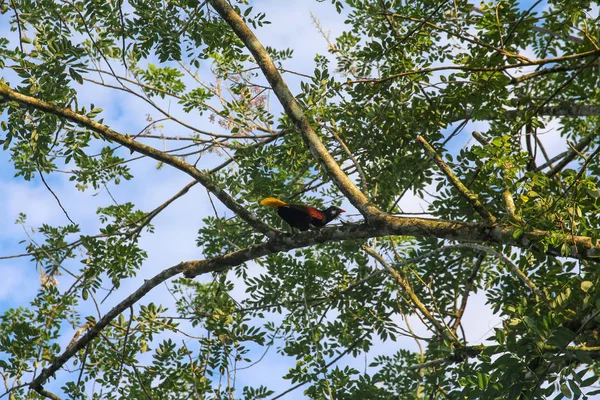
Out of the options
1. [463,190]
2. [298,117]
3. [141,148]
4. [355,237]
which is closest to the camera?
[355,237]

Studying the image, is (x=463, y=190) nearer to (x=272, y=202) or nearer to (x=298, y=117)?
(x=298, y=117)

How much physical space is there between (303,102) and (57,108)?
6.99 ft

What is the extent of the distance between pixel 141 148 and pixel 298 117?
1.34 m

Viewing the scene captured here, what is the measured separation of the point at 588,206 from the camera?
4.04 m

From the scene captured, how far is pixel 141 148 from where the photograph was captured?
5055mm

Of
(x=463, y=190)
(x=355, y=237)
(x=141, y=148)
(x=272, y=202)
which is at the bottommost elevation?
(x=355, y=237)

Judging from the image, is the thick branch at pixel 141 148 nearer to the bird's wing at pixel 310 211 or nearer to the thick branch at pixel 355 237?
the thick branch at pixel 355 237

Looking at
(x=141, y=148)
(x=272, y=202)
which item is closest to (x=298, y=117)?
(x=272, y=202)

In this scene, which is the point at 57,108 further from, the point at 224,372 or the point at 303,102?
the point at 224,372

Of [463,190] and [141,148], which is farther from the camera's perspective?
[141,148]

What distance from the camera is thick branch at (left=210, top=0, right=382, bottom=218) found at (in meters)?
4.60

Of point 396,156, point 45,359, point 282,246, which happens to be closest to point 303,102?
point 396,156

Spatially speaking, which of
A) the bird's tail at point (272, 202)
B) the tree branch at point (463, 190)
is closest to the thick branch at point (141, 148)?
the bird's tail at point (272, 202)

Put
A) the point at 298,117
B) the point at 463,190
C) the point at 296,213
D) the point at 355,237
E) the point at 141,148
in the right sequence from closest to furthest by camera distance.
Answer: the point at 355,237 < the point at 463,190 < the point at 298,117 < the point at 141,148 < the point at 296,213
